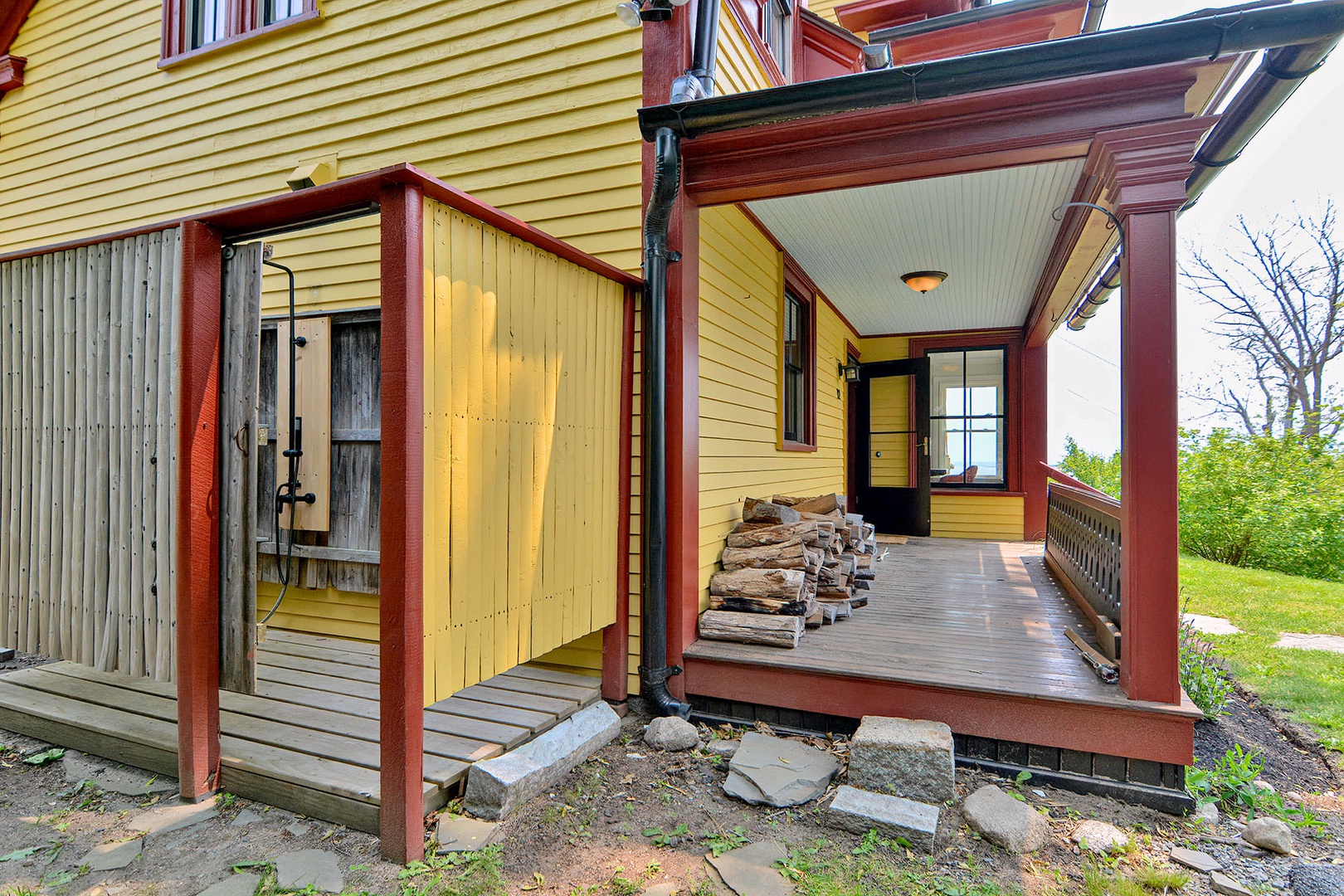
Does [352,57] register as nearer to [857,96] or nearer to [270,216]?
[270,216]

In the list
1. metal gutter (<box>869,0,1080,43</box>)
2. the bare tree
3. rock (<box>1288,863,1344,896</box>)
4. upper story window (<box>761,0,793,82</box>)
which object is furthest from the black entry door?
the bare tree

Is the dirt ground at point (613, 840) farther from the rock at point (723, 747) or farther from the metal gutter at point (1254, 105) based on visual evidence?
the metal gutter at point (1254, 105)

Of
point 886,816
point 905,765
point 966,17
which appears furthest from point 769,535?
point 966,17

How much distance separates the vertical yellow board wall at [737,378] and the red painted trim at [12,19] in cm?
636

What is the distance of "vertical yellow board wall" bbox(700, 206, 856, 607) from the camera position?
3.91m

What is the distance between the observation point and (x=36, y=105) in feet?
19.1

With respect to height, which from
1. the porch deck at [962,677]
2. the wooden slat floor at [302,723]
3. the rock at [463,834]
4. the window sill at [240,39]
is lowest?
the rock at [463,834]

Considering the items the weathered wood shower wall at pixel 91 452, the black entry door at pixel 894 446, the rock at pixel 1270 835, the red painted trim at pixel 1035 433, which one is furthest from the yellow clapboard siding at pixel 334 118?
the red painted trim at pixel 1035 433

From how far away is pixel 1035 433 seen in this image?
776 centimetres

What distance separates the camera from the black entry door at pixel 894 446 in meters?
8.07

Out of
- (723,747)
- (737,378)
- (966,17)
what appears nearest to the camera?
(723,747)

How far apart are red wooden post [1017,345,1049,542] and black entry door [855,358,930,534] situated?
3.42ft

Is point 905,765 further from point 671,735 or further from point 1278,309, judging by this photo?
point 1278,309

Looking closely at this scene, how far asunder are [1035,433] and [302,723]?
24.6ft
